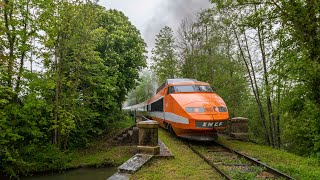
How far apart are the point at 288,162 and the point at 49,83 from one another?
1128 centimetres

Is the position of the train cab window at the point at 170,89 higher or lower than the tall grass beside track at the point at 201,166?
higher

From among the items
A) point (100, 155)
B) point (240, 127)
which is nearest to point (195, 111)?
point (240, 127)

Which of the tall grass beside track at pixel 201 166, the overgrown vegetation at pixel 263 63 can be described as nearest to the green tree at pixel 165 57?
the overgrown vegetation at pixel 263 63

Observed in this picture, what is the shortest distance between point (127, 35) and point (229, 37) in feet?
32.5

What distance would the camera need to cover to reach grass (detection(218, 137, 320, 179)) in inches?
292

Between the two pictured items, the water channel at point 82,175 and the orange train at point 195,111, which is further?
the water channel at point 82,175

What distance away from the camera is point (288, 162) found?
902 centimetres

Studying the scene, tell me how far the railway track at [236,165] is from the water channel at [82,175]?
24.5 feet

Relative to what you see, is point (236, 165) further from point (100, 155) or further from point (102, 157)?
point (100, 155)

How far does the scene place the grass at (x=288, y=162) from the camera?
742 centimetres

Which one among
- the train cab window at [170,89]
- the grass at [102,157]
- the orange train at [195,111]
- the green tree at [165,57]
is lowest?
the grass at [102,157]

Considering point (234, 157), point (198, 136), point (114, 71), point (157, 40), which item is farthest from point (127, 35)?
point (234, 157)

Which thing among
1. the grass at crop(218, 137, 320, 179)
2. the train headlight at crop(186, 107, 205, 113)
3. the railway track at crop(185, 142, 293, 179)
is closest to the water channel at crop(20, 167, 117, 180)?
the train headlight at crop(186, 107, 205, 113)

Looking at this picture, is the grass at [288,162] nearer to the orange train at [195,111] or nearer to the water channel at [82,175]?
the orange train at [195,111]
